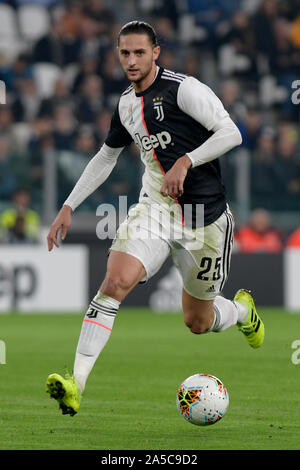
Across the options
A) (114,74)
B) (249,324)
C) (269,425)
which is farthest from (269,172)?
(269,425)

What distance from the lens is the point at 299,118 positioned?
17.2 meters

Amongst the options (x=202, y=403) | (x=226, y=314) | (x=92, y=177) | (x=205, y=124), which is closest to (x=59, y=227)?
(x=92, y=177)

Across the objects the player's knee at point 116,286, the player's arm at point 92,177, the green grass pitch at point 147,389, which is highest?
the player's arm at point 92,177

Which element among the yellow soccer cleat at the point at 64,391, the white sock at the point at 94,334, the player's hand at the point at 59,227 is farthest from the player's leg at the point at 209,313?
the yellow soccer cleat at the point at 64,391

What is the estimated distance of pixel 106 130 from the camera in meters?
16.4

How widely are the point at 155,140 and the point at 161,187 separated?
0.57 meters

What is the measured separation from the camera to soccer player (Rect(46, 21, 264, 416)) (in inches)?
244

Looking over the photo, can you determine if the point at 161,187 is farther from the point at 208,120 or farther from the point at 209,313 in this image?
the point at 209,313

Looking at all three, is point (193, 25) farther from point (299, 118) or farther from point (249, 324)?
point (249, 324)

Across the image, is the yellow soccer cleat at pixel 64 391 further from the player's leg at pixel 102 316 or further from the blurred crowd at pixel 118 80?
the blurred crowd at pixel 118 80

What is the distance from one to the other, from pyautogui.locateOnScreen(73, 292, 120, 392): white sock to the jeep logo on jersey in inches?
43.0

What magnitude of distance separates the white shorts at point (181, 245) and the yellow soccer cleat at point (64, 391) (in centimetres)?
97

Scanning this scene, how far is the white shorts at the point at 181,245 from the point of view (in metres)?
6.51

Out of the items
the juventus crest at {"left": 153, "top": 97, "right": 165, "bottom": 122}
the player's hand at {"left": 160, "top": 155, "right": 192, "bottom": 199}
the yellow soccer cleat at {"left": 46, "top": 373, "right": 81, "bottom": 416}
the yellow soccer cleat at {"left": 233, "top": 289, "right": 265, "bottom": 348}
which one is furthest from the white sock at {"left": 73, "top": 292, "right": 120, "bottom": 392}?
the yellow soccer cleat at {"left": 233, "top": 289, "right": 265, "bottom": 348}
